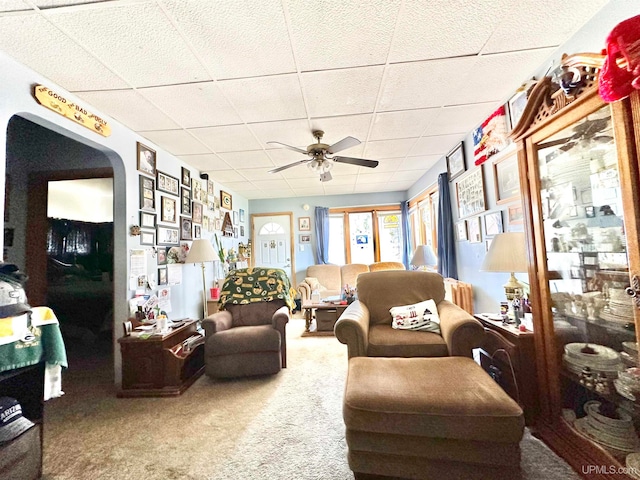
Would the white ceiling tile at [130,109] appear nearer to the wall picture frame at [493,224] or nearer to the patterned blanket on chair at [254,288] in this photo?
the patterned blanket on chair at [254,288]

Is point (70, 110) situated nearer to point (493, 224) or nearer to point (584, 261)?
point (584, 261)

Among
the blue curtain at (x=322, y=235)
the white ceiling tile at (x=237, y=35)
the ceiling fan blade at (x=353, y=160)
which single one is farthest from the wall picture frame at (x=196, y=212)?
the blue curtain at (x=322, y=235)

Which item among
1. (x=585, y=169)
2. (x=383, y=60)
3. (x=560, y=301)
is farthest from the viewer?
(x=383, y=60)

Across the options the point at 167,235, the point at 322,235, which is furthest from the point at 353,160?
the point at 322,235

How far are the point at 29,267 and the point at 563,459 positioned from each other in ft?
14.3

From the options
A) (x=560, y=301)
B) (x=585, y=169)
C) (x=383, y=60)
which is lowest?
(x=560, y=301)

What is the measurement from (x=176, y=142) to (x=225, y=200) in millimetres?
2024

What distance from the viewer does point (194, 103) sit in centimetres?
230

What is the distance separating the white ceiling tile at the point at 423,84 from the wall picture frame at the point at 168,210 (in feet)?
8.25

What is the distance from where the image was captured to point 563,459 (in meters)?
1.45

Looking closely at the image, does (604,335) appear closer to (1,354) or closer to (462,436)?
(462,436)

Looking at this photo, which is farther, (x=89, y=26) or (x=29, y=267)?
(x=29, y=267)

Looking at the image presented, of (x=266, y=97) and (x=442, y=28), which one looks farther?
(x=266, y=97)

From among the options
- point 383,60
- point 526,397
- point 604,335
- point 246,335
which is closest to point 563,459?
point 526,397
